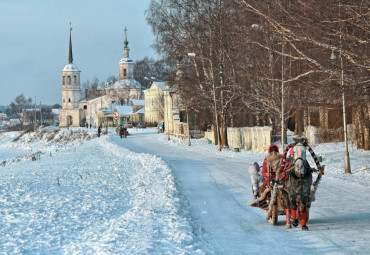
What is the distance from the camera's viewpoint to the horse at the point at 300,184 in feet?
35.5

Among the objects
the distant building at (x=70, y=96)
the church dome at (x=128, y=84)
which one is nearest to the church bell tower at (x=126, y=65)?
the church dome at (x=128, y=84)

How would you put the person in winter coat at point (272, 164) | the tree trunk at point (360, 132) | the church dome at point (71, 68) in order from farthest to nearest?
the church dome at point (71, 68) → the tree trunk at point (360, 132) → the person in winter coat at point (272, 164)

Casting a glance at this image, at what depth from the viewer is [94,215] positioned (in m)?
14.0

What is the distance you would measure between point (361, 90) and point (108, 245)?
12117mm

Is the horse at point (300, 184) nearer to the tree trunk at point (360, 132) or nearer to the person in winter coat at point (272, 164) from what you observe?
the person in winter coat at point (272, 164)

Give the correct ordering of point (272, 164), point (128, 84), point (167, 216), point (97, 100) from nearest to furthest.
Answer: point (272, 164)
point (167, 216)
point (128, 84)
point (97, 100)

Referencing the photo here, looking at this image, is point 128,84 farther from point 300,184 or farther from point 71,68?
point 300,184

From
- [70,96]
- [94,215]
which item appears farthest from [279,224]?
[70,96]

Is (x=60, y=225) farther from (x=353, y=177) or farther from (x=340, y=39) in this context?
(x=353, y=177)

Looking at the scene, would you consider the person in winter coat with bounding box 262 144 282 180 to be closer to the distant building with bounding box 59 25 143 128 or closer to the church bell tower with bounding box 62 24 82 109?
the distant building with bounding box 59 25 143 128

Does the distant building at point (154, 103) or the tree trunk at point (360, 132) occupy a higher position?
the distant building at point (154, 103)

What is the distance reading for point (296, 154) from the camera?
428 inches

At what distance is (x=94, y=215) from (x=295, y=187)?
5.33 meters

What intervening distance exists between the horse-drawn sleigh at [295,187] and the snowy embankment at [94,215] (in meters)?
1.88
